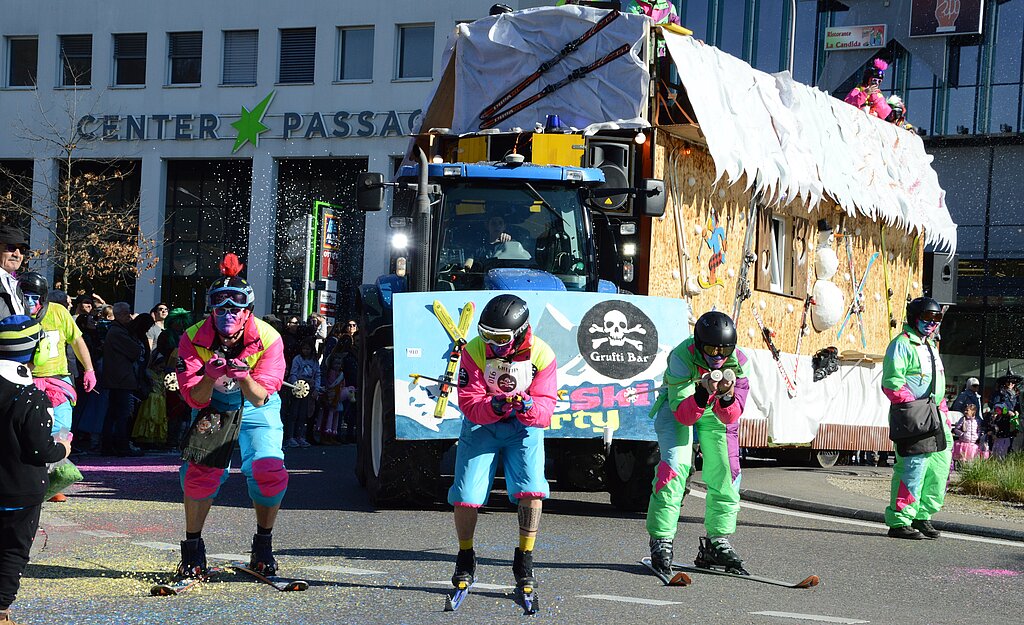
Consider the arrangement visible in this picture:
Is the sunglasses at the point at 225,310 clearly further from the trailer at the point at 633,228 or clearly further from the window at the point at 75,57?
the window at the point at 75,57

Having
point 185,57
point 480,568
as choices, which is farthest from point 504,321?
point 185,57

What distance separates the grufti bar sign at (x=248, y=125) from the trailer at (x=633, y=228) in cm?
1983

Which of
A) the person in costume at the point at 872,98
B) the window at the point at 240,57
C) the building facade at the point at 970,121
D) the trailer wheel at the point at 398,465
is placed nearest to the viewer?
the trailer wheel at the point at 398,465

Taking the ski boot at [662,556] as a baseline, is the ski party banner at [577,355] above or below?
above

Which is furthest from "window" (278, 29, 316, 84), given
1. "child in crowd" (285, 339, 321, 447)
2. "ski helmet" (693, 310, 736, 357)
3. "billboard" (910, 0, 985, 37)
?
"ski helmet" (693, 310, 736, 357)

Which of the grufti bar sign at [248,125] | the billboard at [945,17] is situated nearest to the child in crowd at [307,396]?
the grufti bar sign at [248,125]

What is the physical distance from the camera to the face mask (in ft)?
27.8

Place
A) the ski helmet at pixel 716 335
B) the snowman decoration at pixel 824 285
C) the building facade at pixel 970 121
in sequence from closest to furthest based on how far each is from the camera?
the ski helmet at pixel 716 335 → the snowman decoration at pixel 824 285 → the building facade at pixel 970 121

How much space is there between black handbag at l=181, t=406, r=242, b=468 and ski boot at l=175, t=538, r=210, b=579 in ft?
1.47

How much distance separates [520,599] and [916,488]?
5.32 meters

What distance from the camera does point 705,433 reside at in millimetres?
8781

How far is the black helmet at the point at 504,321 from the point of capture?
7.28 m

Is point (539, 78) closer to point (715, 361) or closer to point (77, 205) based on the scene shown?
point (715, 361)

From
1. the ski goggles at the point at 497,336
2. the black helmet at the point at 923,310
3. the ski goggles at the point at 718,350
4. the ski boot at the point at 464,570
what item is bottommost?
the ski boot at the point at 464,570
